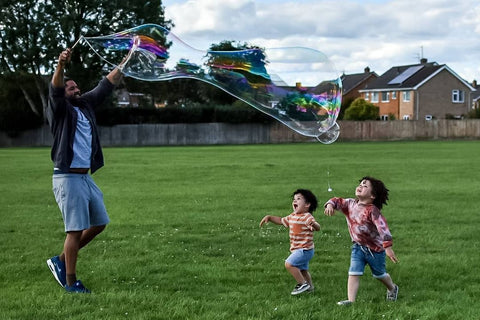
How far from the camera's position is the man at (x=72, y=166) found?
5848 millimetres

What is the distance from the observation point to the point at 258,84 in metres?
7.52

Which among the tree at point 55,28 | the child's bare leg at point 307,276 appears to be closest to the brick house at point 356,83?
the tree at point 55,28

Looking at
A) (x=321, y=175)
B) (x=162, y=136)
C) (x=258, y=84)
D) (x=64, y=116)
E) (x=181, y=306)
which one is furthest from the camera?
(x=162, y=136)

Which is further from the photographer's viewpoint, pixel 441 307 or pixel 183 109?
pixel 183 109

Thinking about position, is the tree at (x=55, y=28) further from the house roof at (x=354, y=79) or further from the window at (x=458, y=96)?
the house roof at (x=354, y=79)

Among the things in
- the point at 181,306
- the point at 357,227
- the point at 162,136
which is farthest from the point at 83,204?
the point at 162,136

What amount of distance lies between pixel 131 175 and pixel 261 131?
111 ft

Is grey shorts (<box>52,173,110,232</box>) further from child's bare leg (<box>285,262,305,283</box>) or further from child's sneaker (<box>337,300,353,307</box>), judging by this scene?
child's sneaker (<box>337,300,353,307</box>)

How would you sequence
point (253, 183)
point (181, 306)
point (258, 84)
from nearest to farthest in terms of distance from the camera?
1. point (181, 306)
2. point (258, 84)
3. point (253, 183)

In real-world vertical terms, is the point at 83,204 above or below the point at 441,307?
above

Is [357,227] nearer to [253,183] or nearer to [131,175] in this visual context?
[253,183]

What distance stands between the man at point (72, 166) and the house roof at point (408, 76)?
220 ft

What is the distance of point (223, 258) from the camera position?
7.45 m

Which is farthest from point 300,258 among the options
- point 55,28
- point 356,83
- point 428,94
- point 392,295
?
point 356,83
